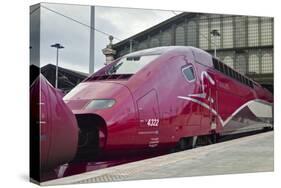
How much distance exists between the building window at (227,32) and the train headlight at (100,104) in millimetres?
3138

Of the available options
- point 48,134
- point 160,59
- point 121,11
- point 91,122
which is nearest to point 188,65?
point 160,59

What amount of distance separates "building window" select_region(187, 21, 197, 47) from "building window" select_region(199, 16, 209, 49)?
0.41 feet

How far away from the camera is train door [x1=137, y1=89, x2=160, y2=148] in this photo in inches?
396

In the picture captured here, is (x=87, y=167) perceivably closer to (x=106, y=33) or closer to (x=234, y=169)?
(x=106, y=33)

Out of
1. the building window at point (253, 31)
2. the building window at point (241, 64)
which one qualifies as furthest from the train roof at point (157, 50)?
the building window at point (253, 31)

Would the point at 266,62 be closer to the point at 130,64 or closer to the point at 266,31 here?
the point at 266,31

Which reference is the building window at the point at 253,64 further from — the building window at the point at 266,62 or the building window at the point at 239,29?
the building window at the point at 239,29

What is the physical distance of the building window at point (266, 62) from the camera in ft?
39.6

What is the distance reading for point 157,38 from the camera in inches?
412

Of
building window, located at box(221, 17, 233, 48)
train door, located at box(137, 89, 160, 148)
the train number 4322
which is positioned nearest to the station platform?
train door, located at box(137, 89, 160, 148)

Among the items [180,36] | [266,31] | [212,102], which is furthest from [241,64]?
[180,36]

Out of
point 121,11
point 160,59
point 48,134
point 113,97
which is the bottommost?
point 48,134

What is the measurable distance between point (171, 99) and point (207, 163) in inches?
58.2

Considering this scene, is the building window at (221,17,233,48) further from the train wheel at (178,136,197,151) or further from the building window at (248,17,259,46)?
the train wheel at (178,136,197,151)
